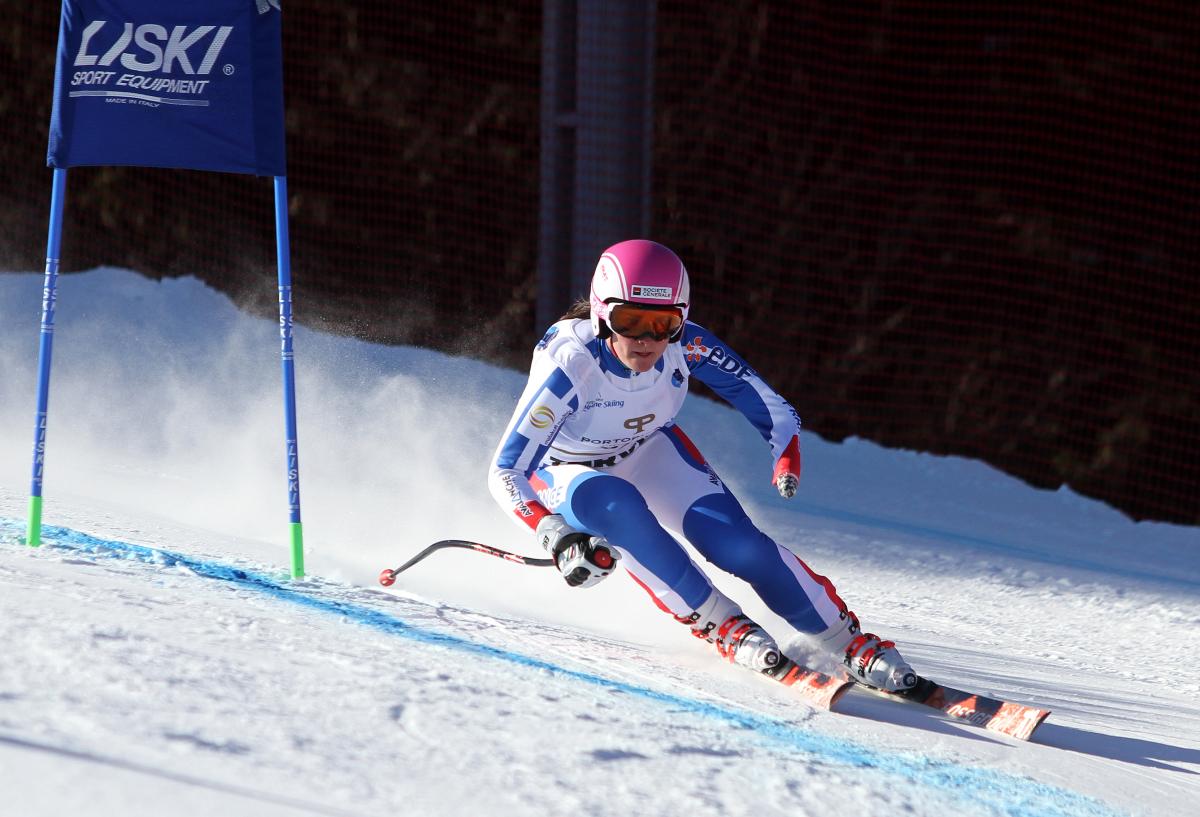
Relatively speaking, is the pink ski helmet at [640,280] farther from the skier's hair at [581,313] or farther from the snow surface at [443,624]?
the snow surface at [443,624]

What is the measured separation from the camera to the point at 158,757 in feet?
8.57

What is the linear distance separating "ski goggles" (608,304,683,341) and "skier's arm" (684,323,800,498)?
0.40 metres

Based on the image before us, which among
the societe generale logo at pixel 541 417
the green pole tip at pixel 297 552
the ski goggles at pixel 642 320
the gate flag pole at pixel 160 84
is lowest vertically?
the green pole tip at pixel 297 552

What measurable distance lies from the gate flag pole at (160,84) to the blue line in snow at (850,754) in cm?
110

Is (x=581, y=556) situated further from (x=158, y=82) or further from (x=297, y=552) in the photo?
(x=158, y=82)

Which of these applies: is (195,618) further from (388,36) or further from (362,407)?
(388,36)

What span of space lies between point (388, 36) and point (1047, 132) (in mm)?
3735

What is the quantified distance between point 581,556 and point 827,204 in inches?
201

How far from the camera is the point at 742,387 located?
493 cm

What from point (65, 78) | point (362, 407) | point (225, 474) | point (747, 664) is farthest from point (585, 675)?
point (362, 407)

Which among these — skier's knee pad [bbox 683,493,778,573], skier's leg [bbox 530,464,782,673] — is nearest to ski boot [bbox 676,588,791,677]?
skier's leg [bbox 530,464,782,673]

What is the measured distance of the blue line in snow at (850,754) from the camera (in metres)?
3.35

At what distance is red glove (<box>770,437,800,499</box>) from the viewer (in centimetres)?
452

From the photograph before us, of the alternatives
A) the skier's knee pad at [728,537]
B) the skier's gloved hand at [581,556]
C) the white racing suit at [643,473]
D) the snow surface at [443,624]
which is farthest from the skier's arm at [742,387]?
the skier's gloved hand at [581,556]
